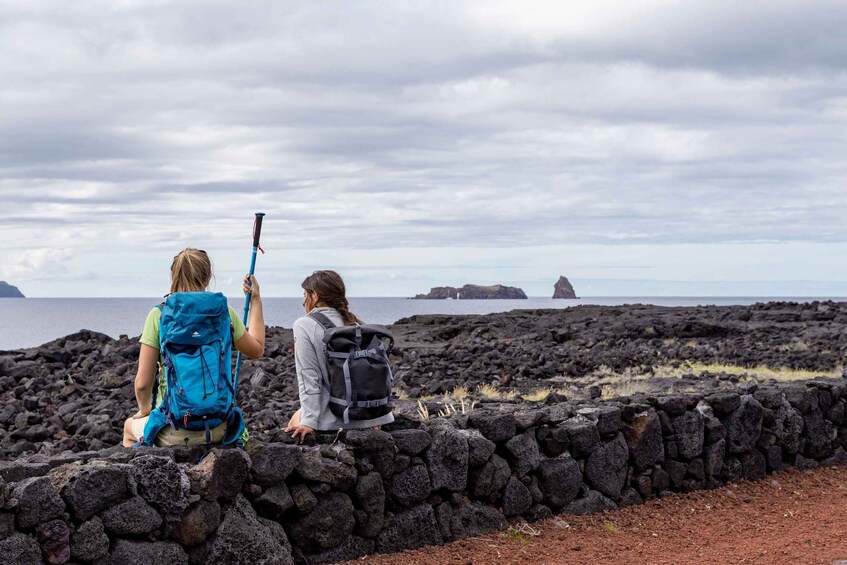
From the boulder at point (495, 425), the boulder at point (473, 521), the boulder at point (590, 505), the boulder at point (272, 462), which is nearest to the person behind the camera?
the boulder at point (272, 462)

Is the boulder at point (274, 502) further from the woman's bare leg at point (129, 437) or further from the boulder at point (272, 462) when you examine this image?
the woman's bare leg at point (129, 437)

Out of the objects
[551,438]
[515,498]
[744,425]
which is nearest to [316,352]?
[515,498]

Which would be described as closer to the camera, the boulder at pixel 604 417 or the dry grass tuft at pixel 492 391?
the boulder at pixel 604 417

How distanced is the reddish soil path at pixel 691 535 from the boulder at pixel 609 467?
0.87 feet

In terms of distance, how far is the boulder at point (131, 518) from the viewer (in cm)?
609

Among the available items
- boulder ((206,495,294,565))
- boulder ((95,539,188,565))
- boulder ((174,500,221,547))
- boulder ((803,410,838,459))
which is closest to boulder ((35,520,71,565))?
boulder ((95,539,188,565))

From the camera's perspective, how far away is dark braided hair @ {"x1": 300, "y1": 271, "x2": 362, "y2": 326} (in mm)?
7461

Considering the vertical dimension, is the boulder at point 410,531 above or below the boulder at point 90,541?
below

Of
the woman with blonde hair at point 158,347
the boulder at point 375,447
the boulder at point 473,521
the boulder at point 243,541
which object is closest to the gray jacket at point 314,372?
the boulder at point 375,447

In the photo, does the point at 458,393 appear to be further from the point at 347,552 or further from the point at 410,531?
the point at 347,552

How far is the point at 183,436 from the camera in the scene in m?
6.68

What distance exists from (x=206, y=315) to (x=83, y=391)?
52.0ft

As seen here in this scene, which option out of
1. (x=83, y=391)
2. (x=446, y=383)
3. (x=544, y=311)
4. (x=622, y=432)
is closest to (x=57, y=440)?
(x=83, y=391)

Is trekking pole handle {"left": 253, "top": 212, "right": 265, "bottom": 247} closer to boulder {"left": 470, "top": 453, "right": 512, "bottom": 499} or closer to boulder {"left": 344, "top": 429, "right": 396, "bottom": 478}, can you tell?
boulder {"left": 344, "top": 429, "right": 396, "bottom": 478}
